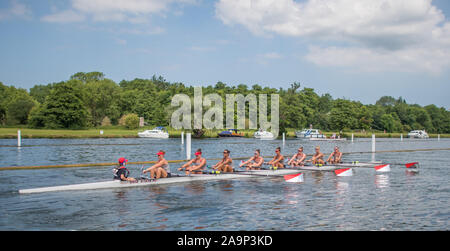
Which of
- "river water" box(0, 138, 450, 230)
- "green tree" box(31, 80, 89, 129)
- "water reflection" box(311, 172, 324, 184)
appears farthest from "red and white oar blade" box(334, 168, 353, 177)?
"green tree" box(31, 80, 89, 129)

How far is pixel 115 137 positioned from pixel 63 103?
21.0 m

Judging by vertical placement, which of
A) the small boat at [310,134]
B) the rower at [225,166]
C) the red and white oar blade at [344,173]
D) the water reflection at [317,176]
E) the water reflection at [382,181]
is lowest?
the water reflection at [382,181]

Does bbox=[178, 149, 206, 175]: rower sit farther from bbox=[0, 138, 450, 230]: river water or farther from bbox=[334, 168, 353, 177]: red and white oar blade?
bbox=[334, 168, 353, 177]: red and white oar blade

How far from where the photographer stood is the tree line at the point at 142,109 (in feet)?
303

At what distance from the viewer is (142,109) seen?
4510 inches

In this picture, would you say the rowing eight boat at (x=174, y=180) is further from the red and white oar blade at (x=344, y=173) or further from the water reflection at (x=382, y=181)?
the water reflection at (x=382, y=181)

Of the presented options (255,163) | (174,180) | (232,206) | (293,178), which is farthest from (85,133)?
(232,206)

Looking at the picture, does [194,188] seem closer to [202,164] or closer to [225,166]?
[202,164]

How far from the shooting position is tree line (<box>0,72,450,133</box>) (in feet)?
303

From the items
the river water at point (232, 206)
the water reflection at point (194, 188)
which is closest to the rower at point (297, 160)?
the river water at point (232, 206)

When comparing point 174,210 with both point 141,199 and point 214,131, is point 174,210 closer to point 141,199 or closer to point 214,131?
point 141,199

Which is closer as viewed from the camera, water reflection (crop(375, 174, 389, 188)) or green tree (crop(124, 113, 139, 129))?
water reflection (crop(375, 174, 389, 188))
